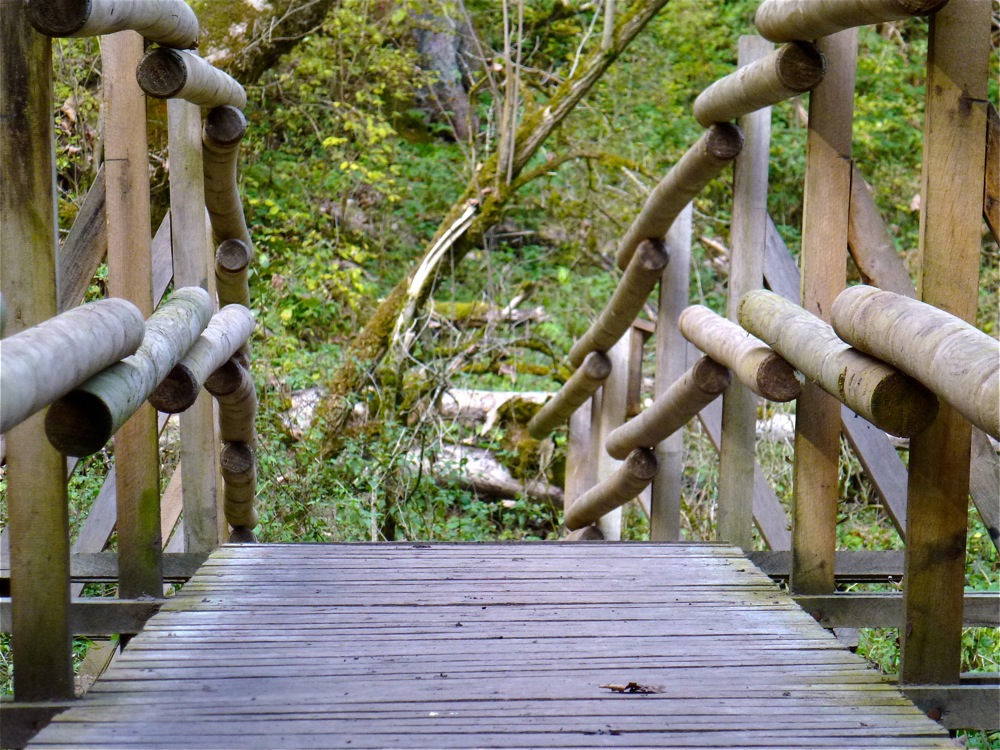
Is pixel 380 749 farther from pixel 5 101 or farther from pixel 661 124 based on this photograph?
pixel 661 124

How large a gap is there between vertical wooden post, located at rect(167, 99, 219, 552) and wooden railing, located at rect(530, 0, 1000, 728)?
4.68 ft

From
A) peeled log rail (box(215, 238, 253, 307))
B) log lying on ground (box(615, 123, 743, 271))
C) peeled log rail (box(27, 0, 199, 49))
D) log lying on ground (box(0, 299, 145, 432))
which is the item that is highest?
peeled log rail (box(27, 0, 199, 49))

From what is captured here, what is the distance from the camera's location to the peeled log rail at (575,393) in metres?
5.37

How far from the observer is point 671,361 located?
411cm

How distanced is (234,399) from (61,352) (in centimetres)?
221

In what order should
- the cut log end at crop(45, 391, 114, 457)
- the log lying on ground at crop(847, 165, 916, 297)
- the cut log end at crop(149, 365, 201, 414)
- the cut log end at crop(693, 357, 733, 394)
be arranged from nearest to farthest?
the cut log end at crop(45, 391, 114, 457), the cut log end at crop(149, 365, 201, 414), the log lying on ground at crop(847, 165, 916, 297), the cut log end at crop(693, 357, 733, 394)

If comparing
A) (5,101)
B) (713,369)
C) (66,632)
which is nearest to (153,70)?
(5,101)

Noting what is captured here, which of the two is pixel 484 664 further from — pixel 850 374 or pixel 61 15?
pixel 61 15

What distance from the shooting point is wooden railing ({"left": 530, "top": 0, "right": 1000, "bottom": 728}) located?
1.90 meters

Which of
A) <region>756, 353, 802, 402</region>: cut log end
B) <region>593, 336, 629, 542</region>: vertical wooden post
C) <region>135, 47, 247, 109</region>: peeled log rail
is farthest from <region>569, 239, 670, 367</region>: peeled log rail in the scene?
<region>135, 47, 247, 109</region>: peeled log rail

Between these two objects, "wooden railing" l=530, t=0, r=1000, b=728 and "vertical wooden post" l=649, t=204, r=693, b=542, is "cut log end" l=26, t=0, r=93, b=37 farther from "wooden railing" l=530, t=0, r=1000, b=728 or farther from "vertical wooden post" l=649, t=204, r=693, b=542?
"vertical wooden post" l=649, t=204, r=693, b=542

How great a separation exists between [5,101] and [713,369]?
6.59 ft

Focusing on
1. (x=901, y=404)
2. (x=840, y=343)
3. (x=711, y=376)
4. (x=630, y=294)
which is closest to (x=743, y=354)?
(x=711, y=376)

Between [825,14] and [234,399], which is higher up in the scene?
[825,14]
